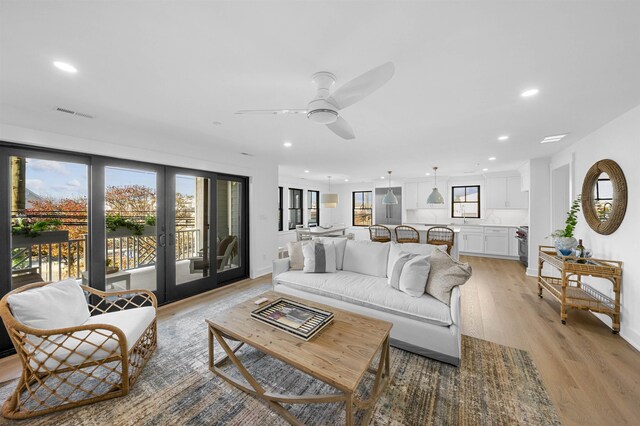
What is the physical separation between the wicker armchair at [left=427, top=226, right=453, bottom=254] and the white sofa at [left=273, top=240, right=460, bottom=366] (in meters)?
1.66

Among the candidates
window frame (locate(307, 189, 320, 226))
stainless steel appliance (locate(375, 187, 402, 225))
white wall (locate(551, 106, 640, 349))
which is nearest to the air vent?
white wall (locate(551, 106, 640, 349))

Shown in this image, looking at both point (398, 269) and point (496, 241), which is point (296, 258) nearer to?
point (398, 269)

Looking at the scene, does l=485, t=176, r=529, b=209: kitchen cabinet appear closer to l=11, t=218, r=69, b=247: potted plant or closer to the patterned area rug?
the patterned area rug

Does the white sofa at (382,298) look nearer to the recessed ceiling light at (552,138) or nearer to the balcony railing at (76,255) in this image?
the balcony railing at (76,255)

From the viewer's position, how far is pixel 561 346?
8.06ft

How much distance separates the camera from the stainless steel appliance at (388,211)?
8172 millimetres

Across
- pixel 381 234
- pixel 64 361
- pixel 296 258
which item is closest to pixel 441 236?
pixel 381 234

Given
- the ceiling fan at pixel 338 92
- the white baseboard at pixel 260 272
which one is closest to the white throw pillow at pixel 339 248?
the white baseboard at pixel 260 272

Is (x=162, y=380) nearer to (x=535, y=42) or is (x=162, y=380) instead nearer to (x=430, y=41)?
(x=430, y=41)

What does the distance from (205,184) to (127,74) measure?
2.36 meters

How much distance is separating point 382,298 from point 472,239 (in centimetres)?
572

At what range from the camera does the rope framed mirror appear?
265cm

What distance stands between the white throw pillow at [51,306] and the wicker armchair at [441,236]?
486 cm

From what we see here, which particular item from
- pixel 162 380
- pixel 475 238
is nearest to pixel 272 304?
pixel 162 380
